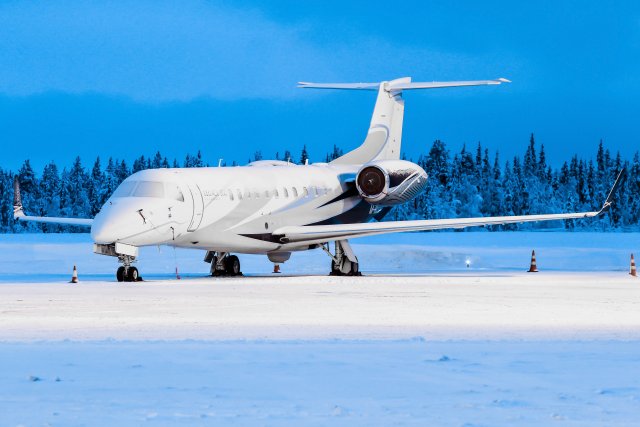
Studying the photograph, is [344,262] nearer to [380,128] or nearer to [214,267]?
[214,267]

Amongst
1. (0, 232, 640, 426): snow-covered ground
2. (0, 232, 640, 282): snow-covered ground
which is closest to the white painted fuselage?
(0, 232, 640, 282): snow-covered ground

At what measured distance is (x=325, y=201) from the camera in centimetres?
3622

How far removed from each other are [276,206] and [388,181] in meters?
3.59

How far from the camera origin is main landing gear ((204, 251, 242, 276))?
3472 centimetres

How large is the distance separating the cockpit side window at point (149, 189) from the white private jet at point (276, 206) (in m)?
0.03

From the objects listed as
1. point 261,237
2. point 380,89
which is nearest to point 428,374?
point 261,237

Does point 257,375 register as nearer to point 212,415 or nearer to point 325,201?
point 212,415

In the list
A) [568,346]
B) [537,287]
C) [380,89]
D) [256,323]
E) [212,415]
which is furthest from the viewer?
[380,89]

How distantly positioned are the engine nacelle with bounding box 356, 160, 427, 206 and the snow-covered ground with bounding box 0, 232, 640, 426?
1123 cm

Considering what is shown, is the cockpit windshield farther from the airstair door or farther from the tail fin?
the tail fin

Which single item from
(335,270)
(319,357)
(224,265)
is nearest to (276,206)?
(224,265)

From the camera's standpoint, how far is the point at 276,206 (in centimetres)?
3419

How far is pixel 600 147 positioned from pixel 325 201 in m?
155

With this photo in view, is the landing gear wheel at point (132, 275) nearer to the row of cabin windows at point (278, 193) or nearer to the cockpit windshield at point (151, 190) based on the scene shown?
the cockpit windshield at point (151, 190)
